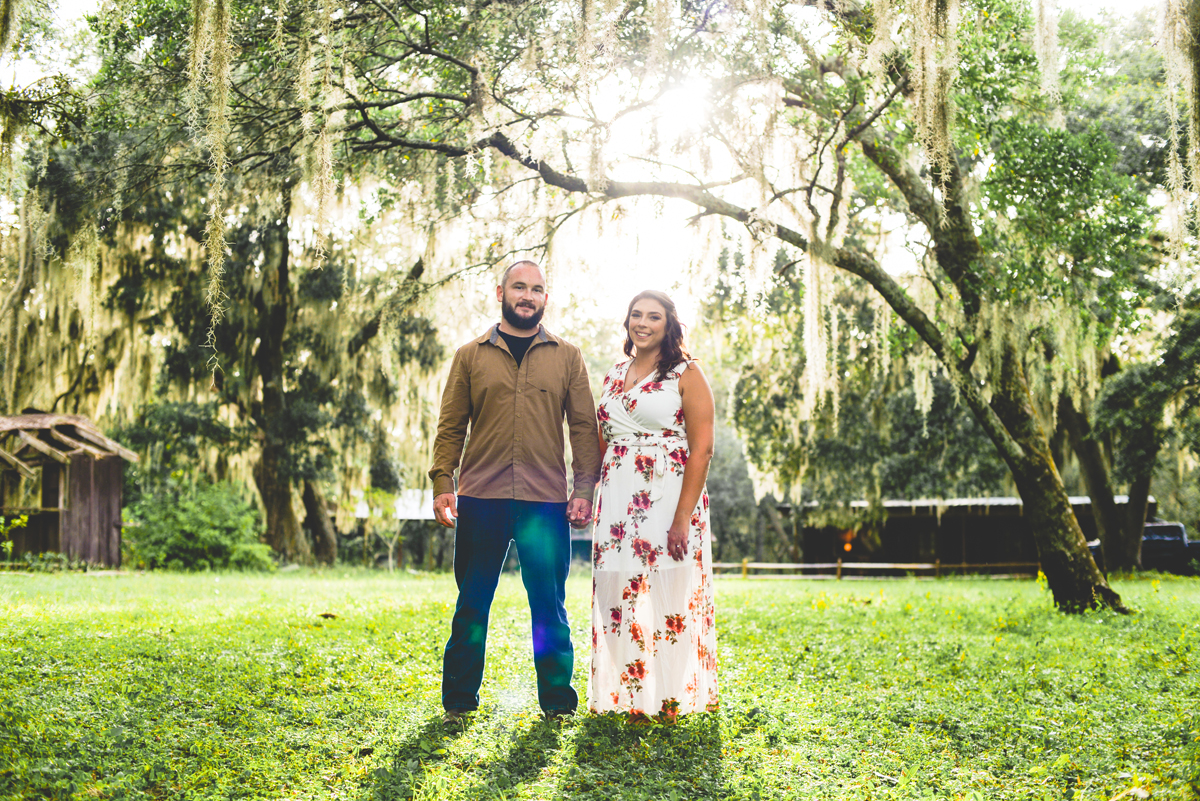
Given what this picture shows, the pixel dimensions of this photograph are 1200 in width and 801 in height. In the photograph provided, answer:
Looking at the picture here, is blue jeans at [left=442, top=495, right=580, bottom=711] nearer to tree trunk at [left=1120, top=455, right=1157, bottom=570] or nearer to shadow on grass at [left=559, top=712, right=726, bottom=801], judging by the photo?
shadow on grass at [left=559, top=712, right=726, bottom=801]

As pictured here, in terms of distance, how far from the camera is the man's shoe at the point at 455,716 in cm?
324

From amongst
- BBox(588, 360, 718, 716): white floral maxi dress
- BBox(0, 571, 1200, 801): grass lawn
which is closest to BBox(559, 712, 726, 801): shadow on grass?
BBox(0, 571, 1200, 801): grass lawn

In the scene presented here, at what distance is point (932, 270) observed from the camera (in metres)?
8.50

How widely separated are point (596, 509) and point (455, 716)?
0.99 metres

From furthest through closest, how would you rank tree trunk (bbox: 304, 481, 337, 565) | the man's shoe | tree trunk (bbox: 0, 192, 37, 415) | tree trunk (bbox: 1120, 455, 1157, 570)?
tree trunk (bbox: 304, 481, 337, 565) < tree trunk (bbox: 1120, 455, 1157, 570) < tree trunk (bbox: 0, 192, 37, 415) < the man's shoe

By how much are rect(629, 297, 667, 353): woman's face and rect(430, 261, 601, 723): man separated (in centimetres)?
30

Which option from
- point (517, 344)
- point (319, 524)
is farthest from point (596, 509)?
point (319, 524)

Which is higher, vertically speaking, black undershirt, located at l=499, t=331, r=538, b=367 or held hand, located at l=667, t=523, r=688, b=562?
black undershirt, located at l=499, t=331, r=538, b=367

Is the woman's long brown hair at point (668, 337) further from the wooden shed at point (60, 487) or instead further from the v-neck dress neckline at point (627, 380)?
the wooden shed at point (60, 487)

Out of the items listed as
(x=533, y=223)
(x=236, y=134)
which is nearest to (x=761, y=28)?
(x=533, y=223)

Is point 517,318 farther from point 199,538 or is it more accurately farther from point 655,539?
point 199,538

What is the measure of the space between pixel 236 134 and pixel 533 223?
2.50 metres

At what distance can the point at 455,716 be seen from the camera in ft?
10.8

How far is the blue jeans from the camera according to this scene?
332 centimetres
